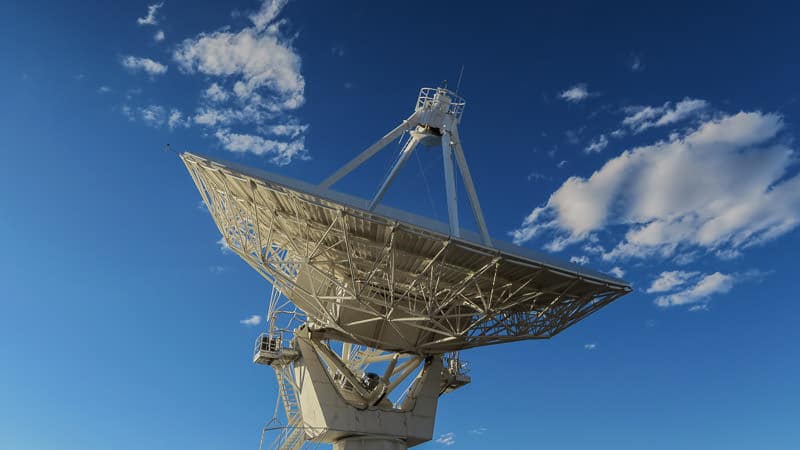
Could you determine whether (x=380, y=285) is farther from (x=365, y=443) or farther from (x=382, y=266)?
(x=365, y=443)

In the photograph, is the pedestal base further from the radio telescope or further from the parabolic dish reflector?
the parabolic dish reflector

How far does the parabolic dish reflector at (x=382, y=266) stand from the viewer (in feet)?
67.6

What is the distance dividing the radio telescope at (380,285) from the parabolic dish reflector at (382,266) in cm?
5

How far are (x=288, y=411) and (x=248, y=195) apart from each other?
10355 millimetres

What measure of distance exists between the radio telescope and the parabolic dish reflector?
0.16 feet

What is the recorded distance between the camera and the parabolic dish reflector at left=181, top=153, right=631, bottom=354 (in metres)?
20.6

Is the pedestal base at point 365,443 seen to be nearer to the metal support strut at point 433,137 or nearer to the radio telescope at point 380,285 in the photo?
the radio telescope at point 380,285

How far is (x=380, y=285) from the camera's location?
23.0m

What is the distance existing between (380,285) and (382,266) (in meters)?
1.57

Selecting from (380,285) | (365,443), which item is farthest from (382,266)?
(365,443)

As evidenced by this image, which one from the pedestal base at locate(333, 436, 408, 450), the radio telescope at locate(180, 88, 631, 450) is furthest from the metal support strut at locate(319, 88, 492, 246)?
the pedestal base at locate(333, 436, 408, 450)

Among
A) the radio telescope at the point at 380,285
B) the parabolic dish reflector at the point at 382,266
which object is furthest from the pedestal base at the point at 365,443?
the parabolic dish reflector at the point at 382,266

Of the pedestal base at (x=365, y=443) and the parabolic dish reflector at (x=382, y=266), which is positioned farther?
the pedestal base at (x=365, y=443)

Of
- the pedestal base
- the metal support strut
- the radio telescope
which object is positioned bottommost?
the pedestal base
